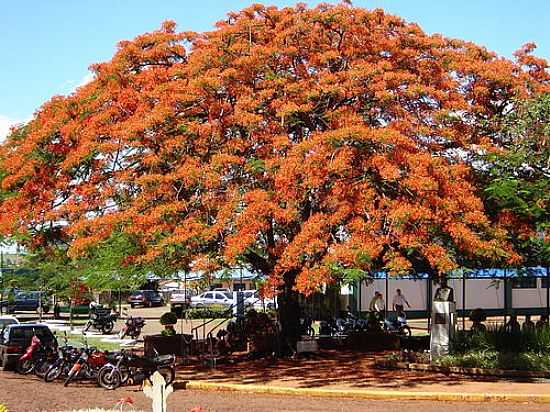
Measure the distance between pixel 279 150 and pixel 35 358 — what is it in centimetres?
858

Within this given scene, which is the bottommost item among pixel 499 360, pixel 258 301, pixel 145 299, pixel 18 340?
pixel 499 360

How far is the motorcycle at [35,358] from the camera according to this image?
21531 mm

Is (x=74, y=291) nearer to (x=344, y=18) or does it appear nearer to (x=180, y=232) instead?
(x=180, y=232)

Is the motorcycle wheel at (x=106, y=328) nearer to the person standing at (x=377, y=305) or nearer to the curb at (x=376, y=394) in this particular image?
the person standing at (x=377, y=305)

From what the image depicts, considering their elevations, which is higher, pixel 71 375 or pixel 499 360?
pixel 499 360

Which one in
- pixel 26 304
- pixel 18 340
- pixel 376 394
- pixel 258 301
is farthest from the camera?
pixel 26 304

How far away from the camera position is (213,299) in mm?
56688

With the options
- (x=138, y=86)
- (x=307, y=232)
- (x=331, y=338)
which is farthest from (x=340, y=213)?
(x=331, y=338)

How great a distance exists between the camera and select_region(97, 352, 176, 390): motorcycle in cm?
1889

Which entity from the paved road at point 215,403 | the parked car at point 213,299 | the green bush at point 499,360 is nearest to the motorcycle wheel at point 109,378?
the paved road at point 215,403

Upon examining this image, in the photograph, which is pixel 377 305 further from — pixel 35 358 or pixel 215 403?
pixel 215 403

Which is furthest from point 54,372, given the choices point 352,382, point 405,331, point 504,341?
point 405,331

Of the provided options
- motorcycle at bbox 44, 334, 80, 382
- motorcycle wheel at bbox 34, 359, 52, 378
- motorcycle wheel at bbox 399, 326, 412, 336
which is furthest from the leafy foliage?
motorcycle wheel at bbox 34, 359, 52, 378

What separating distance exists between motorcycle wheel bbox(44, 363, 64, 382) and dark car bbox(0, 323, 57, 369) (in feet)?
6.30
